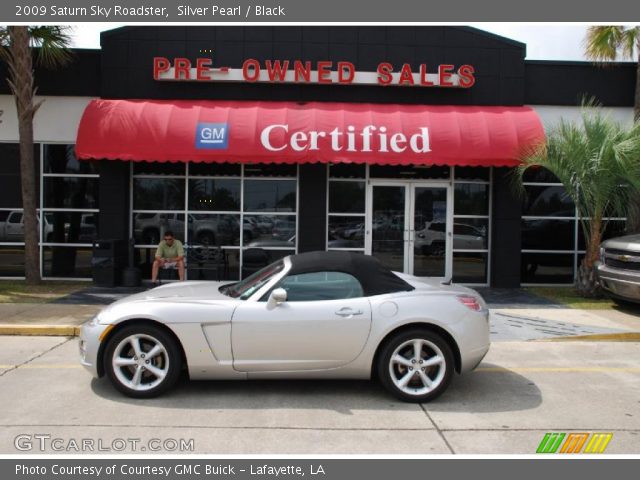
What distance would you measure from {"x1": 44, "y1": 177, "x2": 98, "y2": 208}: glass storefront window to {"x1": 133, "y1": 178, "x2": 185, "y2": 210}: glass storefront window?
3.41 feet

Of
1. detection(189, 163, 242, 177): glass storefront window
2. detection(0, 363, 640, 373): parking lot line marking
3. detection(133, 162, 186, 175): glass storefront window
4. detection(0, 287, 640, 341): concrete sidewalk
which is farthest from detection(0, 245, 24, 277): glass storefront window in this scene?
detection(0, 363, 640, 373): parking lot line marking

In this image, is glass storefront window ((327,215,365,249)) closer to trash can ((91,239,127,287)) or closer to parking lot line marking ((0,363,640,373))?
trash can ((91,239,127,287))

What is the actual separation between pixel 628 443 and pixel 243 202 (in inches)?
389

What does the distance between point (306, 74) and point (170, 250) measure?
15.5 ft

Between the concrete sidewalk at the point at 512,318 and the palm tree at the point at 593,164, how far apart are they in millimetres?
1670

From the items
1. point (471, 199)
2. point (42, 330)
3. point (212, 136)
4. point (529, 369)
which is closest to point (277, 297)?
point (529, 369)

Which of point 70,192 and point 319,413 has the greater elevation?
point 70,192

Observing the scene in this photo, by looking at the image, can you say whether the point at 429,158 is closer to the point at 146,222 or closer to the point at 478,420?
the point at 146,222

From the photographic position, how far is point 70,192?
13.5 meters

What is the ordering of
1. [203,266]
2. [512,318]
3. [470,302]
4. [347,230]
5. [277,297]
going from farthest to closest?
[347,230] → [203,266] → [512,318] → [470,302] → [277,297]

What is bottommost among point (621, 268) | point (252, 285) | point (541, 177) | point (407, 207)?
point (621, 268)

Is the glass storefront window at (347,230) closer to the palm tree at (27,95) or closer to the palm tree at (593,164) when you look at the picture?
the palm tree at (593,164)

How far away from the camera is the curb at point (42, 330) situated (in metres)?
8.36

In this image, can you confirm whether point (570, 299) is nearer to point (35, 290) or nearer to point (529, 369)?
point (529, 369)
